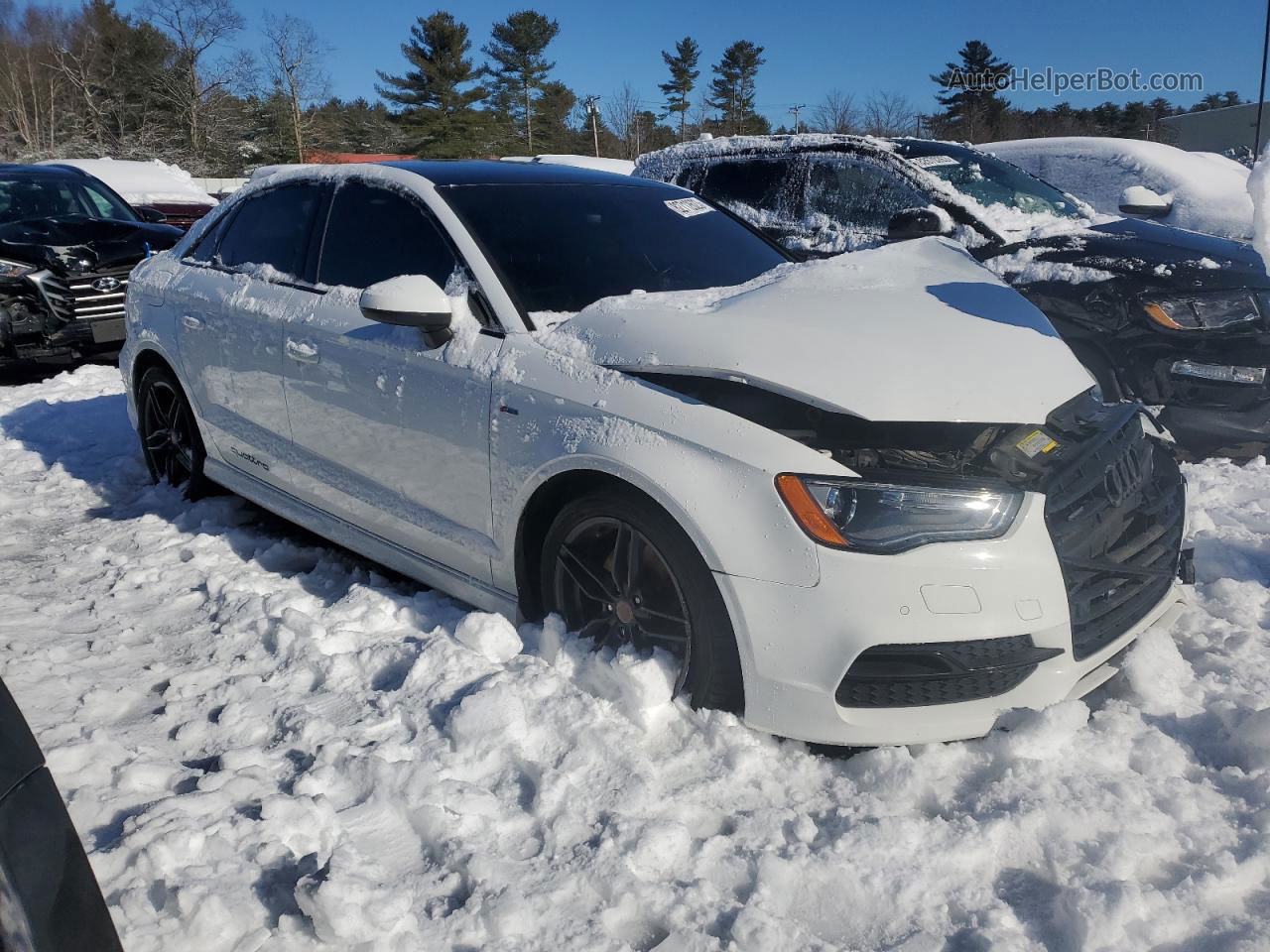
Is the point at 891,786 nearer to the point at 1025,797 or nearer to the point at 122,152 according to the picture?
the point at 1025,797

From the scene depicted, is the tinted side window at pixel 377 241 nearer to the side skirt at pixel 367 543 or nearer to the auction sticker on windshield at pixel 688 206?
the side skirt at pixel 367 543

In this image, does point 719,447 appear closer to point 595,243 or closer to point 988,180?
point 595,243

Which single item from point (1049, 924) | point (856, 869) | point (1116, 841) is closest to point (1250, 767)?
point (1116, 841)

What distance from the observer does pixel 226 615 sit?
352 cm

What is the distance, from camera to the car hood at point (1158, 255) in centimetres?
497

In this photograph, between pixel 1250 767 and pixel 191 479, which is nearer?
pixel 1250 767

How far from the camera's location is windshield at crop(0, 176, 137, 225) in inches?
343

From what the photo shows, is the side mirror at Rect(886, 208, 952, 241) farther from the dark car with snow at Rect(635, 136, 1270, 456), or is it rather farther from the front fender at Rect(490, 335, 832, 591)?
the front fender at Rect(490, 335, 832, 591)

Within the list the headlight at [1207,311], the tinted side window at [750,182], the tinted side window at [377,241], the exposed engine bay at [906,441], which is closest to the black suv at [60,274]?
the tinted side window at [750,182]

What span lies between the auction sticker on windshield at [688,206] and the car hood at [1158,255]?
7.65 feet

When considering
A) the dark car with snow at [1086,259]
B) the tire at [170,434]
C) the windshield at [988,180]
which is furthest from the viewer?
the windshield at [988,180]

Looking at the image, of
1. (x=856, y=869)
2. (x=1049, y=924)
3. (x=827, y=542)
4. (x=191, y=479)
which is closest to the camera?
(x=1049, y=924)

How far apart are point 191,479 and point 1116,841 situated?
423 cm

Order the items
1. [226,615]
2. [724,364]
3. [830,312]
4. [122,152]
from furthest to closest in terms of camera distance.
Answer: [122,152] < [226,615] < [830,312] < [724,364]
